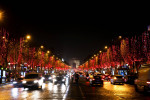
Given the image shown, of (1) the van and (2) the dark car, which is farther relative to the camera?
(2) the dark car

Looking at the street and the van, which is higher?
the van

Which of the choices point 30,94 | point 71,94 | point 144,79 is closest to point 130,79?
point 144,79

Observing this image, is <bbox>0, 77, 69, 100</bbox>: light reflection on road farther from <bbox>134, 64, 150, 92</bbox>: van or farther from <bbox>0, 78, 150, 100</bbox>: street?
<bbox>134, 64, 150, 92</bbox>: van

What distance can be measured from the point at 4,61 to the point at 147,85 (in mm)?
35000

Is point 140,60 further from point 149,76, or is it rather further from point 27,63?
point 149,76

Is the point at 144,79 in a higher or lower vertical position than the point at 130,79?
higher

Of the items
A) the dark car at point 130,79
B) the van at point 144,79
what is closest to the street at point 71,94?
the van at point 144,79

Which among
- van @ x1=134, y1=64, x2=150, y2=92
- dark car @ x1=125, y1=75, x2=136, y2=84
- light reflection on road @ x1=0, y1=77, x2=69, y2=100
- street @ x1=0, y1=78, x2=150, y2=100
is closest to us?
street @ x1=0, y1=78, x2=150, y2=100

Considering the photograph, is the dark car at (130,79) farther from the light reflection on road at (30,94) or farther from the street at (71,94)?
the light reflection on road at (30,94)

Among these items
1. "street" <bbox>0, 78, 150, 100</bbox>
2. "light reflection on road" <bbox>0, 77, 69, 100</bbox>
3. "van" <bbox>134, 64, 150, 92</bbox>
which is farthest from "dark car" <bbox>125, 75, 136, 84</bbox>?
"light reflection on road" <bbox>0, 77, 69, 100</bbox>

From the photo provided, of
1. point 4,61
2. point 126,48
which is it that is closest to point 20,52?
point 4,61

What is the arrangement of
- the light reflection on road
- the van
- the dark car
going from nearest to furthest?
the light reflection on road → the van → the dark car

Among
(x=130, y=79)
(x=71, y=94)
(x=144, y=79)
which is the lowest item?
(x=71, y=94)

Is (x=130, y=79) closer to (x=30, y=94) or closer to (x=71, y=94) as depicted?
(x=71, y=94)
